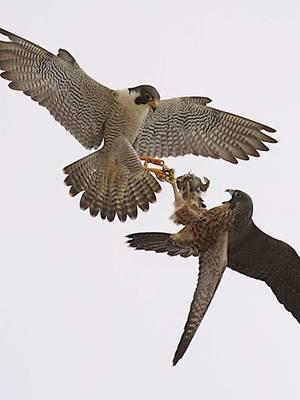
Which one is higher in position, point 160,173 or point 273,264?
point 160,173

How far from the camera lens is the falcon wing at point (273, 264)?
563 cm

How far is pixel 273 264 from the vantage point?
5.85 metres

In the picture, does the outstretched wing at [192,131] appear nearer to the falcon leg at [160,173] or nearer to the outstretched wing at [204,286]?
the falcon leg at [160,173]

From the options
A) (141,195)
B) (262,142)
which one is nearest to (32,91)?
(141,195)

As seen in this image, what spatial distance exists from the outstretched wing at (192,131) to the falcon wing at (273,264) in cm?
57

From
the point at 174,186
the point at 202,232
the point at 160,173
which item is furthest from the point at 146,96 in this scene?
the point at 202,232

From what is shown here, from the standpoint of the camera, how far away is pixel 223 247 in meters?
4.86

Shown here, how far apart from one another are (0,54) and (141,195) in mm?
1090

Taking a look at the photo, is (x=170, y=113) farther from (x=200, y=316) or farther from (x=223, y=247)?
(x=200, y=316)

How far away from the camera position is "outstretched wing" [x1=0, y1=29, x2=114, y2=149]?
5.57 m

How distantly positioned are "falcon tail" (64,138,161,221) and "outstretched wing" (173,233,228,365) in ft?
1.81

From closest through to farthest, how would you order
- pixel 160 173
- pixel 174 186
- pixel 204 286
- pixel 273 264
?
pixel 204 286 → pixel 174 186 → pixel 160 173 → pixel 273 264

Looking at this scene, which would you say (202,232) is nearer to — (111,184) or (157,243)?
(157,243)

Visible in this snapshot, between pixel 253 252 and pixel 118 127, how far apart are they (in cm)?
115
